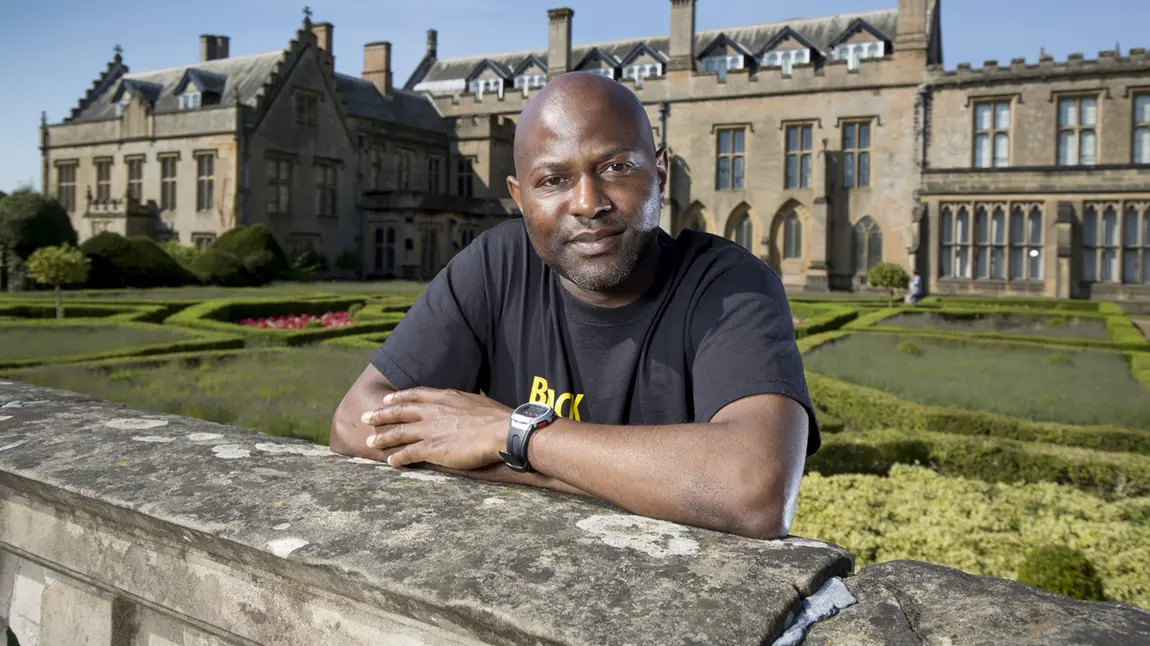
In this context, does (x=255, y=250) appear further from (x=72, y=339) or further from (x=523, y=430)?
(x=523, y=430)

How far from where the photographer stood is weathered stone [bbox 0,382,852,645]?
120 centimetres

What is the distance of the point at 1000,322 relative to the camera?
52.6 ft

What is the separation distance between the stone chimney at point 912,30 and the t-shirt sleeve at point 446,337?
97.1 feet

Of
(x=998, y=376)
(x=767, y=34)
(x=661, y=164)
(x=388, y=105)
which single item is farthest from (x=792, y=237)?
(x=661, y=164)

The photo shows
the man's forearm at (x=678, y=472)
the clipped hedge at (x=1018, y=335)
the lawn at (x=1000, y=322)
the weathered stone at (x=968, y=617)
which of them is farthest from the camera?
the lawn at (x=1000, y=322)

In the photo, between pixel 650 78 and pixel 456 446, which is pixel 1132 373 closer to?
pixel 456 446

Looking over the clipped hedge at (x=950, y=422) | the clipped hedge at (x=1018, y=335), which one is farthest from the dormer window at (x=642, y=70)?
the clipped hedge at (x=950, y=422)

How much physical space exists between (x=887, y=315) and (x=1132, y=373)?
23.6ft

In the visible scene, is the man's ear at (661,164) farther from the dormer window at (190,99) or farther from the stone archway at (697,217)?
the dormer window at (190,99)

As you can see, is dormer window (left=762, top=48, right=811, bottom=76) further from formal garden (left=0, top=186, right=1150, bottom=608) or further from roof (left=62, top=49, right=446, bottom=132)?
formal garden (left=0, top=186, right=1150, bottom=608)

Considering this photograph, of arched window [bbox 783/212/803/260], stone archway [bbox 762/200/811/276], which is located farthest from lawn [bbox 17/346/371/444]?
arched window [bbox 783/212/803/260]

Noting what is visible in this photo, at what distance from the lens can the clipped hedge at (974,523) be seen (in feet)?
10.8

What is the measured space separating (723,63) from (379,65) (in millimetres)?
13817

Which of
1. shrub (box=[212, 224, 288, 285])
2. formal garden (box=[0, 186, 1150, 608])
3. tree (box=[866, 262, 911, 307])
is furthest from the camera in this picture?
shrub (box=[212, 224, 288, 285])
